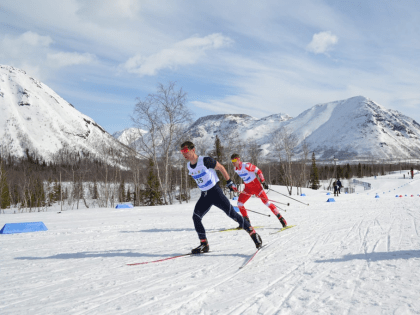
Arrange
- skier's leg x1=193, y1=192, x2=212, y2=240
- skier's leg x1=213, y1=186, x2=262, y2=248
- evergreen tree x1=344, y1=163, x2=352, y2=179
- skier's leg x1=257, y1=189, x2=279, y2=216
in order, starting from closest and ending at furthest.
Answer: skier's leg x1=213, y1=186, x2=262, y2=248 < skier's leg x1=193, y1=192, x2=212, y2=240 < skier's leg x1=257, y1=189, x2=279, y2=216 < evergreen tree x1=344, y1=163, x2=352, y2=179

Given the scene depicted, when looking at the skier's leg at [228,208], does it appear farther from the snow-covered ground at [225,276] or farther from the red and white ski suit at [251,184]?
the red and white ski suit at [251,184]

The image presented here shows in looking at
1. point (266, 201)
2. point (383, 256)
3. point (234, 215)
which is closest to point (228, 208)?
point (234, 215)

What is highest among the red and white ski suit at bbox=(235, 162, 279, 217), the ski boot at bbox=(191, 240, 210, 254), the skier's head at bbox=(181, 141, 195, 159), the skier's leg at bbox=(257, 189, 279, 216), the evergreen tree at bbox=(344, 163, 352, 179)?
the skier's head at bbox=(181, 141, 195, 159)

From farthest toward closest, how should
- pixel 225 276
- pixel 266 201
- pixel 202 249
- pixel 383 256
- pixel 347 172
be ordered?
1. pixel 347 172
2. pixel 266 201
3. pixel 202 249
4. pixel 383 256
5. pixel 225 276

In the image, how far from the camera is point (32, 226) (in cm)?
809

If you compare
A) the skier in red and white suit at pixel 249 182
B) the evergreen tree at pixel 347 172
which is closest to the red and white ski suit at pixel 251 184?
the skier in red and white suit at pixel 249 182

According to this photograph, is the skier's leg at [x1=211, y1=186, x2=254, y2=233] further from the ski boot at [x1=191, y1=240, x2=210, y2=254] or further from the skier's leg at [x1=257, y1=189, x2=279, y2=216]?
the skier's leg at [x1=257, y1=189, x2=279, y2=216]

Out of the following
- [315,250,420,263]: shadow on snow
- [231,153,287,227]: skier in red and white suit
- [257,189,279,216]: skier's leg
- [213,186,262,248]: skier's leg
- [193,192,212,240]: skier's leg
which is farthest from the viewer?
[257,189,279,216]: skier's leg

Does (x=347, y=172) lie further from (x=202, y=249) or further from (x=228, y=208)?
(x=202, y=249)

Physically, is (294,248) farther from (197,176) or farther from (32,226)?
(32,226)

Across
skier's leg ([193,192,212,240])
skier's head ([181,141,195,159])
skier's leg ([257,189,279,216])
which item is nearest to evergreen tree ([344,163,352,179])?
skier's leg ([257,189,279,216])

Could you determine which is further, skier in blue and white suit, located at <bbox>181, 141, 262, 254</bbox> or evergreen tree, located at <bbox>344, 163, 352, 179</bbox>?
evergreen tree, located at <bbox>344, 163, 352, 179</bbox>

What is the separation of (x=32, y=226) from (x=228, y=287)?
24.3 ft

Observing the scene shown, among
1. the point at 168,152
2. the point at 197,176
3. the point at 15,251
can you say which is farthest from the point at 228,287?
the point at 168,152
